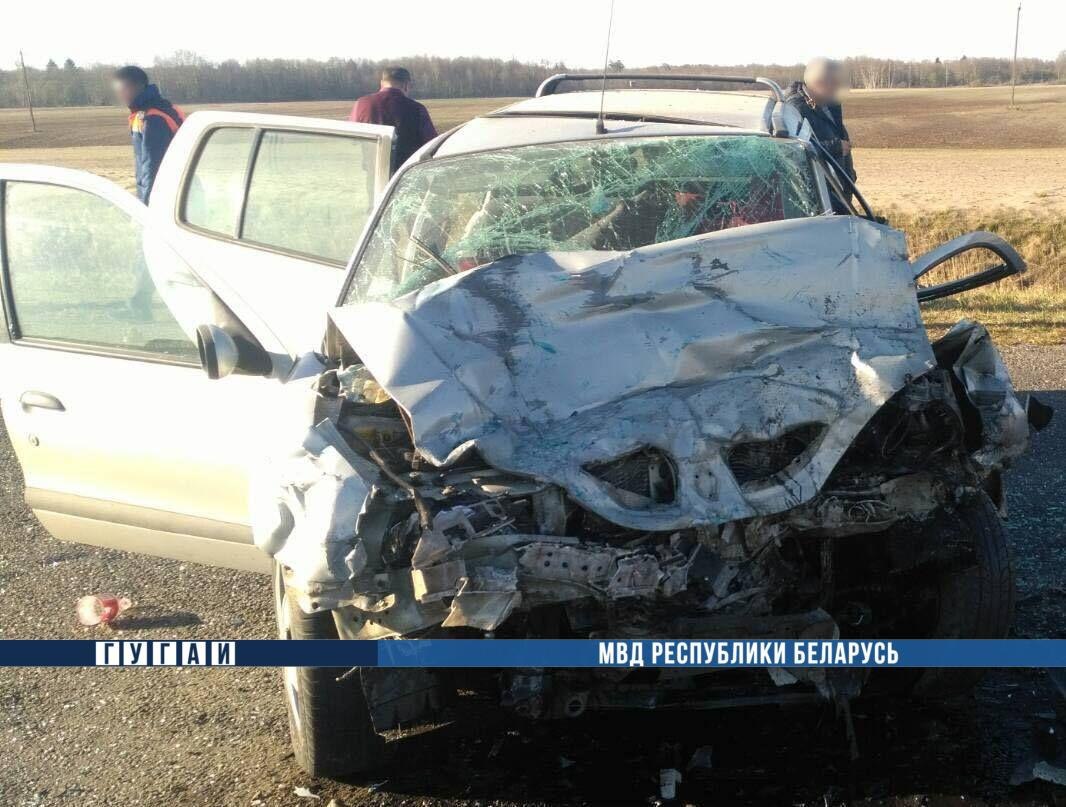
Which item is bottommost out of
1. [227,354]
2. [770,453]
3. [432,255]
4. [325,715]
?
[325,715]

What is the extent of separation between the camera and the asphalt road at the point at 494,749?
3.29 m

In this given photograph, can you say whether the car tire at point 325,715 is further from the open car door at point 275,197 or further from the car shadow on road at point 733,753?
the open car door at point 275,197

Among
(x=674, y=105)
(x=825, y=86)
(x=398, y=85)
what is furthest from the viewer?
(x=398, y=85)

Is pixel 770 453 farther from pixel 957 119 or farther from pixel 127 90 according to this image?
pixel 957 119

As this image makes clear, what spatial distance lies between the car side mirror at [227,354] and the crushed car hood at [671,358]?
50 centimetres

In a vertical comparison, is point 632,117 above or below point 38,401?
above

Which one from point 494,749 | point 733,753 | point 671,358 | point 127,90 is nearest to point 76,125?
point 127,90

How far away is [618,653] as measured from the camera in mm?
2895

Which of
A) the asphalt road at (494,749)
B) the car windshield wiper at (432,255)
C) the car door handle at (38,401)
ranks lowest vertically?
the asphalt road at (494,749)

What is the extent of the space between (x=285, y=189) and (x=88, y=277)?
1.20m

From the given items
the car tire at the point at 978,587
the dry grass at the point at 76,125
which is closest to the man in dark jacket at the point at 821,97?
the car tire at the point at 978,587

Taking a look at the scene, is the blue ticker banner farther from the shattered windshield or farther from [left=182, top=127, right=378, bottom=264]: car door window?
[left=182, top=127, right=378, bottom=264]: car door window

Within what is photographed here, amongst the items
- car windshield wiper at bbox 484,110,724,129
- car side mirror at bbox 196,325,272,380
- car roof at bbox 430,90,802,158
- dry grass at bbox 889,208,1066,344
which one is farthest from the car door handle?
dry grass at bbox 889,208,1066,344

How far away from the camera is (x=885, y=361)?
3.11m
